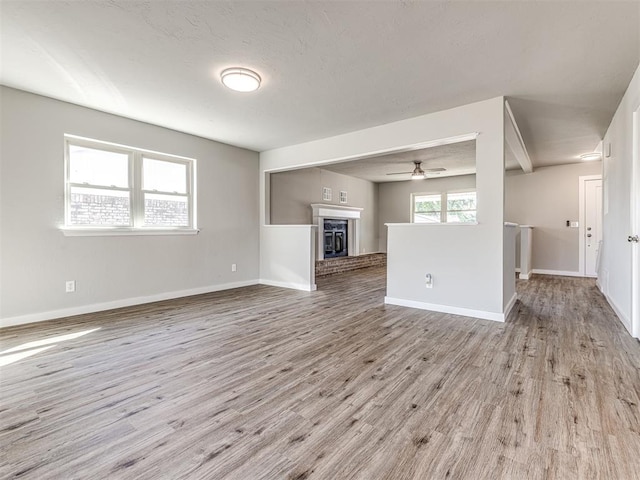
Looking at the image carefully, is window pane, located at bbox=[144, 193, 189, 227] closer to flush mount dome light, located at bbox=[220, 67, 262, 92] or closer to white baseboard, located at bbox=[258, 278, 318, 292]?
white baseboard, located at bbox=[258, 278, 318, 292]

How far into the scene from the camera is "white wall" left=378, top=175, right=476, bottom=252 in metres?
8.48

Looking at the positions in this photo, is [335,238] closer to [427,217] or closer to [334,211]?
[334,211]

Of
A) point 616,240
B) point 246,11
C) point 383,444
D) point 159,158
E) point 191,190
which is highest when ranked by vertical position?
point 246,11

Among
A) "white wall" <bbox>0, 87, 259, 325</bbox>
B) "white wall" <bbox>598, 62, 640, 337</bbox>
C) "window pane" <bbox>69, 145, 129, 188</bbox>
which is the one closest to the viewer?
"white wall" <bbox>598, 62, 640, 337</bbox>

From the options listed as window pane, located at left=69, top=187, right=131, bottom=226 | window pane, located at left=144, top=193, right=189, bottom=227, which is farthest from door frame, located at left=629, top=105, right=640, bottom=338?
window pane, located at left=69, top=187, right=131, bottom=226

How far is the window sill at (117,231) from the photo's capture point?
363 centimetres

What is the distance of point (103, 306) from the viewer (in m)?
3.90

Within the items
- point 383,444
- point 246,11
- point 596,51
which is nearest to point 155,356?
point 383,444

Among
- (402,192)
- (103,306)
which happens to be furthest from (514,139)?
(103,306)

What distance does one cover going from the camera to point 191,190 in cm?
487

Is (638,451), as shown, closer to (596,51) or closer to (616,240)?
(596,51)

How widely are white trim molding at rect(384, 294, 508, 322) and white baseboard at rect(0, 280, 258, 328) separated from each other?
9.28 ft

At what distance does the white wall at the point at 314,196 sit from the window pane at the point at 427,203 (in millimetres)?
1260

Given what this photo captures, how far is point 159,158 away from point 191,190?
631mm
